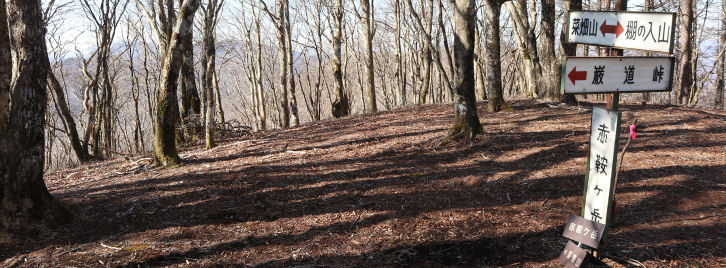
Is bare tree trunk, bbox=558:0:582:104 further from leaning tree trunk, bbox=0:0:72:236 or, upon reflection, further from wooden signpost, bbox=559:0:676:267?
leaning tree trunk, bbox=0:0:72:236

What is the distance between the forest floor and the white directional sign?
1444 millimetres

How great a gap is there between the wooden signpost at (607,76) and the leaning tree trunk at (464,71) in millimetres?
3336

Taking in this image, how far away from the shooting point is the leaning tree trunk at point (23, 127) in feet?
12.9

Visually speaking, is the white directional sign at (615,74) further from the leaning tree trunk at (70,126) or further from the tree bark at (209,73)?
the leaning tree trunk at (70,126)

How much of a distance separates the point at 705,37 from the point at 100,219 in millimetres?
25069

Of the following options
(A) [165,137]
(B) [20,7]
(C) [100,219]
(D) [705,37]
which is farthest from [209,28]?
(D) [705,37]

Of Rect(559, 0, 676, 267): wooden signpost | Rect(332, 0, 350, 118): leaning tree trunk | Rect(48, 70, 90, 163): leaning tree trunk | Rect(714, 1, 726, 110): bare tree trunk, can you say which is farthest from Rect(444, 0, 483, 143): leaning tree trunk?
Rect(714, 1, 726, 110): bare tree trunk

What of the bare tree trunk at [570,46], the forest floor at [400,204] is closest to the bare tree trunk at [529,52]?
the bare tree trunk at [570,46]

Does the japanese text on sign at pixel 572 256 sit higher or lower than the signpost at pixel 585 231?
lower

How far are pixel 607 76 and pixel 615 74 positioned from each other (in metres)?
0.06

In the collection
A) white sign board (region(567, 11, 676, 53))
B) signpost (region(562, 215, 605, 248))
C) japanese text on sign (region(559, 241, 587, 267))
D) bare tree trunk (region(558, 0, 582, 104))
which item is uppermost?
bare tree trunk (region(558, 0, 582, 104))

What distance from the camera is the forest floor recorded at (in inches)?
142

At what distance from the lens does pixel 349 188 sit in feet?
17.3

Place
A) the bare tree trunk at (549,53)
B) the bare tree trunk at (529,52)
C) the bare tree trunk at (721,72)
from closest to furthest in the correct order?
the bare tree trunk at (549,53) → the bare tree trunk at (529,52) → the bare tree trunk at (721,72)
